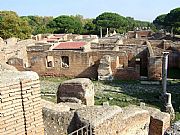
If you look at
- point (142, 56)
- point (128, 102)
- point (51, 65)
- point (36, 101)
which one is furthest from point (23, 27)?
point (36, 101)

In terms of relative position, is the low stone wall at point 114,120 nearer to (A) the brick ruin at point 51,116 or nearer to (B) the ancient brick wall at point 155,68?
(A) the brick ruin at point 51,116

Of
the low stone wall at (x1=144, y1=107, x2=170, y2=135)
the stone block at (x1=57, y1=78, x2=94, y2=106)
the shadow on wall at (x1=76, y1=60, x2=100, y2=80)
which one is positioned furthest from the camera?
the shadow on wall at (x1=76, y1=60, x2=100, y2=80)

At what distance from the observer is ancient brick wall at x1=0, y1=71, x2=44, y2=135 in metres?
5.28

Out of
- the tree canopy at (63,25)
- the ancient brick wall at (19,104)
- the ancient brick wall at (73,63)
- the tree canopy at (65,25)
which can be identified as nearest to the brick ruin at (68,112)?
the ancient brick wall at (19,104)

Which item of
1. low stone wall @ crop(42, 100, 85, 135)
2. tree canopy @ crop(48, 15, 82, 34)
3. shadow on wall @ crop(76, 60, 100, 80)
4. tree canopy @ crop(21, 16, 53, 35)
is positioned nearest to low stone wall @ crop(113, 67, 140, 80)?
shadow on wall @ crop(76, 60, 100, 80)

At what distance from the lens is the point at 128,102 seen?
53.1 feet

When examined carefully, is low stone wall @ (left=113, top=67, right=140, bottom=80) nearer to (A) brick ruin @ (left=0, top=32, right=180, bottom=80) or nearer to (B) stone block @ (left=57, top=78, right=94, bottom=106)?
(A) brick ruin @ (left=0, top=32, right=180, bottom=80)

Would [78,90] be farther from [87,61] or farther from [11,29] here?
[11,29]

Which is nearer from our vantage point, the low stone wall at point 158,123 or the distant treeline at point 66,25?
the low stone wall at point 158,123

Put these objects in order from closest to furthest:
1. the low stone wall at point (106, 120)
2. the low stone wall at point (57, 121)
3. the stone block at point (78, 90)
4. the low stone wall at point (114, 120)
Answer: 1. the low stone wall at point (114, 120)
2. the low stone wall at point (106, 120)
3. the low stone wall at point (57, 121)
4. the stone block at point (78, 90)

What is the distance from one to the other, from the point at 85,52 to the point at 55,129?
1430 centimetres

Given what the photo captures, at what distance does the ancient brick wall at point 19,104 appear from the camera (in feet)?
17.3

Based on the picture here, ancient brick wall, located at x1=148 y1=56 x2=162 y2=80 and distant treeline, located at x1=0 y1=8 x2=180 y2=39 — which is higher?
distant treeline, located at x1=0 y1=8 x2=180 y2=39

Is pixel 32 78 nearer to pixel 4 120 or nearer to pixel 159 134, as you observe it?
pixel 4 120
